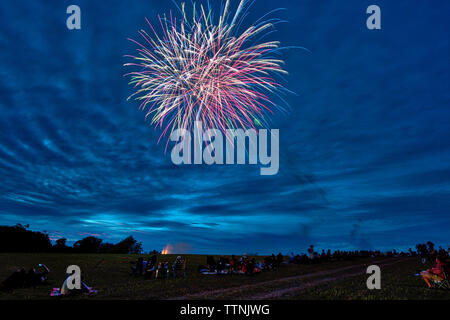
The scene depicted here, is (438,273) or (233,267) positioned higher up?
(438,273)

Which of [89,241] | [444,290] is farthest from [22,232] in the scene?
[444,290]

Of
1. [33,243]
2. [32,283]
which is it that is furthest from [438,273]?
[33,243]

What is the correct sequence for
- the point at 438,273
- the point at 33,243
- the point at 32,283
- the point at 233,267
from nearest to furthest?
1. the point at 438,273
2. the point at 32,283
3. the point at 233,267
4. the point at 33,243

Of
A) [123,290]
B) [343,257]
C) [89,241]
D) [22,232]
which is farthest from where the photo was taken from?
[89,241]

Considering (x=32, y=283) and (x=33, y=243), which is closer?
(x=32, y=283)

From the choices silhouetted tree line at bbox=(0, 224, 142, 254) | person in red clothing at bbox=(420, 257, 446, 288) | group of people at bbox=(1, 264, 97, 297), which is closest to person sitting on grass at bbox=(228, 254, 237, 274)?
group of people at bbox=(1, 264, 97, 297)

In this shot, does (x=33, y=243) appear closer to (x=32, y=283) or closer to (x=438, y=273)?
(x=32, y=283)

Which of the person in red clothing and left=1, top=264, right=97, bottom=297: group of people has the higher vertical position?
the person in red clothing

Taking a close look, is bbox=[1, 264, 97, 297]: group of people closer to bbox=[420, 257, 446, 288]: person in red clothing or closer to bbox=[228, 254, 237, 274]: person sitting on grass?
bbox=[228, 254, 237, 274]: person sitting on grass

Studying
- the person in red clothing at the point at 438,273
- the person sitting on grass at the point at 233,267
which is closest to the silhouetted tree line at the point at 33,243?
the person sitting on grass at the point at 233,267
